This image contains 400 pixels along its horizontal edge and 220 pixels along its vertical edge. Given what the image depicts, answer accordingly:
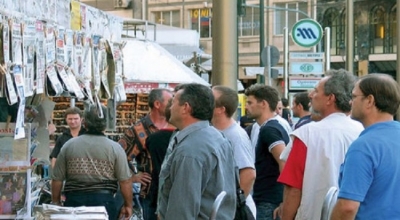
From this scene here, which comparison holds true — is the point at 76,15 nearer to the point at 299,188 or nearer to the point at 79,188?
the point at 79,188

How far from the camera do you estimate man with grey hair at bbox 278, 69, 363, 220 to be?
557cm

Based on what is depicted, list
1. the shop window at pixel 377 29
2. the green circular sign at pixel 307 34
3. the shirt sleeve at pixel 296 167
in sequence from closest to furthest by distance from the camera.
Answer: the shirt sleeve at pixel 296 167 < the green circular sign at pixel 307 34 < the shop window at pixel 377 29

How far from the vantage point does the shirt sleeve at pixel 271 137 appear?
7.54 metres

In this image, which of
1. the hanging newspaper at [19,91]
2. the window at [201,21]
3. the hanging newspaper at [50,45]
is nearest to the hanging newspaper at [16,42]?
the hanging newspaper at [19,91]

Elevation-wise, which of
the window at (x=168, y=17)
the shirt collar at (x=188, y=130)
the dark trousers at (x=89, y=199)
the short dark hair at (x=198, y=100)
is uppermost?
the window at (x=168, y=17)

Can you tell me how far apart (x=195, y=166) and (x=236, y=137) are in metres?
2.00

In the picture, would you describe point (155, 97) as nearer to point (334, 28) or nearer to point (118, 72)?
point (118, 72)

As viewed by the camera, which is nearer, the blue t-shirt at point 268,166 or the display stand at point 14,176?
the display stand at point 14,176

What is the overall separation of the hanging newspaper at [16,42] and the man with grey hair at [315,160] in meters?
1.88

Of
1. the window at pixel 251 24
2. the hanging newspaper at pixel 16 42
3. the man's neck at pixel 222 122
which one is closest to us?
the hanging newspaper at pixel 16 42

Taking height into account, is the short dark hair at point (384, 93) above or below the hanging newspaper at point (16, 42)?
below

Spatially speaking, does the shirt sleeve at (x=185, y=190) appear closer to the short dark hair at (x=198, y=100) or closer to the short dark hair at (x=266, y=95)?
the short dark hair at (x=198, y=100)

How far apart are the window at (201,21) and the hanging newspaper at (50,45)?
38.8 meters

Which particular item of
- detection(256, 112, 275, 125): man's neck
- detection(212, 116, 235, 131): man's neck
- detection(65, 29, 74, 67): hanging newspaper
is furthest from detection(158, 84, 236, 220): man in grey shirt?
detection(256, 112, 275, 125): man's neck
